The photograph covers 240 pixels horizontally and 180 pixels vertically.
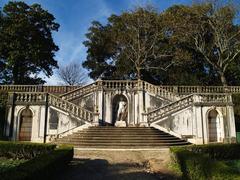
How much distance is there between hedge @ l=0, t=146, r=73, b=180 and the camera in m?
6.36

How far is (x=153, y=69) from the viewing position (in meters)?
34.8

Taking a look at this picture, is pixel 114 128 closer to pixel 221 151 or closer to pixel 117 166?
pixel 117 166

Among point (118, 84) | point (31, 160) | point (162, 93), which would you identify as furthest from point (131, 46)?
point (31, 160)

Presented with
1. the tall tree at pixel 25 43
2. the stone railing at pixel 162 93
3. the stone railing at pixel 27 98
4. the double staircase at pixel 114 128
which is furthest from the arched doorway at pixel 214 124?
the tall tree at pixel 25 43

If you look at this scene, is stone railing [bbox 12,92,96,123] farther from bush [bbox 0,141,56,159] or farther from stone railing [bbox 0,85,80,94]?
bush [bbox 0,141,56,159]

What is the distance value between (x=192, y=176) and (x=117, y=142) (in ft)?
31.6

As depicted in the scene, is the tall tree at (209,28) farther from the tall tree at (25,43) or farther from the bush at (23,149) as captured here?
the bush at (23,149)

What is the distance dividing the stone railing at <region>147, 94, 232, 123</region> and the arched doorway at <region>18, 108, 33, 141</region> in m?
9.81

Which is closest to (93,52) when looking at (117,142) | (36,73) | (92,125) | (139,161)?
(36,73)

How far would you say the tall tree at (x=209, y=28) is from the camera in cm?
3100

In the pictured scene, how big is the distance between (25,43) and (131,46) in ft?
45.6

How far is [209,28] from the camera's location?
33875 mm

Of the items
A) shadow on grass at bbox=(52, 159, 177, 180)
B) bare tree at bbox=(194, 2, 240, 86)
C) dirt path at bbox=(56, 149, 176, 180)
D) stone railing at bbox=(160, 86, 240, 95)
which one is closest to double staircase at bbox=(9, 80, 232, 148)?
dirt path at bbox=(56, 149, 176, 180)

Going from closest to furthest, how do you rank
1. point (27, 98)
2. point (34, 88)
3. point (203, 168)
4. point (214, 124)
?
point (203, 168) < point (27, 98) < point (214, 124) < point (34, 88)
